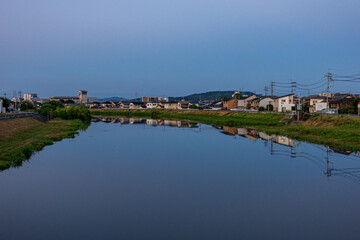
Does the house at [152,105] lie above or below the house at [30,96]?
below

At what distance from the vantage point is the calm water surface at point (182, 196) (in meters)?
8.65

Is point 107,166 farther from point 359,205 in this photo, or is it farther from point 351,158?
point 351,158

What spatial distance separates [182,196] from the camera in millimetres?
11500

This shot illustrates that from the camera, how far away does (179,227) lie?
8.80 meters

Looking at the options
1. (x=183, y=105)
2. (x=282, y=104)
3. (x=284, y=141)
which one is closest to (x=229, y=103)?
(x=282, y=104)

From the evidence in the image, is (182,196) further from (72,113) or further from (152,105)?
(152,105)

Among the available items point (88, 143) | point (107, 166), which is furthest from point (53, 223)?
point (88, 143)

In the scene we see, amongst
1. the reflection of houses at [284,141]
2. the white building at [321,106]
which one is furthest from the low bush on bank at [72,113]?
the white building at [321,106]

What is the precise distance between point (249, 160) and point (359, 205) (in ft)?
27.3

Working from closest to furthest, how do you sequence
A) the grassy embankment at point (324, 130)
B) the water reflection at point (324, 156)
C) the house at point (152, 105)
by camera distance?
the water reflection at point (324, 156), the grassy embankment at point (324, 130), the house at point (152, 105)

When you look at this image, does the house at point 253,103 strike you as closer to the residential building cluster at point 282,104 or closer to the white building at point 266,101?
the residential building cluster at point 282,104

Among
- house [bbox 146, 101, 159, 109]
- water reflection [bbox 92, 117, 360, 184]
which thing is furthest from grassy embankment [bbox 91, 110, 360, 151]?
house [bbox 146, 101, 159, 109]

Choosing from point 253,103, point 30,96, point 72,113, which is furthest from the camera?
point 30,96

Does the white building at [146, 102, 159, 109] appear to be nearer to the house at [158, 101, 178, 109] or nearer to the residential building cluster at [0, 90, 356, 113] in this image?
the residential building cluster at [0, 90, 356, 113]
